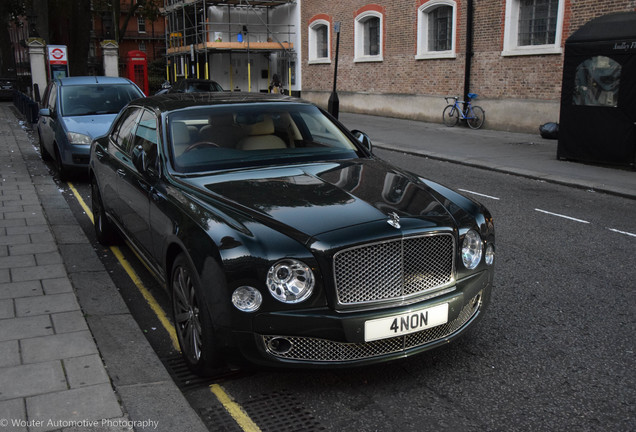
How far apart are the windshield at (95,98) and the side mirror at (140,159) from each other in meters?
6.85

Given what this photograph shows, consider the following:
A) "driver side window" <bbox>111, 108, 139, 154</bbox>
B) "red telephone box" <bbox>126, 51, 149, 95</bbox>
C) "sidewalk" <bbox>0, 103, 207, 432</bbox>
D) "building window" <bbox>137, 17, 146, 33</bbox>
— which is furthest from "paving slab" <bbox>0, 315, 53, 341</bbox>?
"building window" <bbox>137, 17, 146, 33</bbox>

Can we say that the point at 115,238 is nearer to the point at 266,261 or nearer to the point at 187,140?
the point at 187,140

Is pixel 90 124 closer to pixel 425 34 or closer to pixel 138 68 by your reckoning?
pixel 425 34

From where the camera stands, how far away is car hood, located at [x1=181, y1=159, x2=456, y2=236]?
3.66 meters

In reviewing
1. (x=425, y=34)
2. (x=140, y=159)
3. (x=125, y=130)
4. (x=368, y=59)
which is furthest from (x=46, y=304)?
(x=368, y=59)

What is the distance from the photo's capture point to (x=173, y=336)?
462cm

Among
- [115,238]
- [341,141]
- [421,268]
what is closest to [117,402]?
[421,268]

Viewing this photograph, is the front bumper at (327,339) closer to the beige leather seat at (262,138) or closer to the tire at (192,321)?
A: the tire at (192,321)

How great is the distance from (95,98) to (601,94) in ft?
31.9

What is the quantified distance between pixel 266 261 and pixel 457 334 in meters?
1.29

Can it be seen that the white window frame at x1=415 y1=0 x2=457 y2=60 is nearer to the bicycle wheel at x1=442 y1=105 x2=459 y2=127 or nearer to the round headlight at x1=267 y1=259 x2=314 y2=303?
the bicycle wheel at x1=442 y1=105 x2=459 y2=127

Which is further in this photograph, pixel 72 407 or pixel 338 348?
pixel 338 348

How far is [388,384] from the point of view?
378cm

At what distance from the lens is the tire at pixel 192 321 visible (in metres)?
3.63
